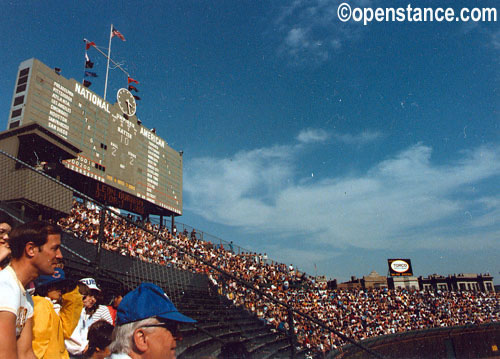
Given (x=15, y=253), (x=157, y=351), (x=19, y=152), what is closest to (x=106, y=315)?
(x=15, y=253)

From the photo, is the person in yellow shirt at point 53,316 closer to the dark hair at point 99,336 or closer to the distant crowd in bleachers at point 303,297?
the dark hair at point 99,336

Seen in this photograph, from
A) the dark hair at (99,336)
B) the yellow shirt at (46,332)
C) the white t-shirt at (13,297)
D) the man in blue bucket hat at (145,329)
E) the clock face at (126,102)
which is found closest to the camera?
the man in blue bucket hat at (145,329)

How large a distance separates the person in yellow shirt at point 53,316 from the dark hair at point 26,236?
514 mm

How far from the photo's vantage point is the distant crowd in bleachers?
13164 millimetres

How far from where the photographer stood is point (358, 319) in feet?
71.4

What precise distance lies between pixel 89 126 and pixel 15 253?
1808 centimetres

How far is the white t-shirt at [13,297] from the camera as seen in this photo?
5.30 feet

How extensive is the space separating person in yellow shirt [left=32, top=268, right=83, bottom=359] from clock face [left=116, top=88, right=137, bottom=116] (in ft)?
66.3

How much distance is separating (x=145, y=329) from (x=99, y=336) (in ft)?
5.58

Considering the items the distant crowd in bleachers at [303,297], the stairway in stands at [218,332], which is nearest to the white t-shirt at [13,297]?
the stairway in stands at [218,332]

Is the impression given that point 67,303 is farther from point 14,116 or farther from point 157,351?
point 14,116

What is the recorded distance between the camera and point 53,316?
7.83 feet

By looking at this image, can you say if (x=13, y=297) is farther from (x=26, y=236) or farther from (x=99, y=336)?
(x=99, y=336)

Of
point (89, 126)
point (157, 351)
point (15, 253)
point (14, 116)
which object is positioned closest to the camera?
point (157, 351)
